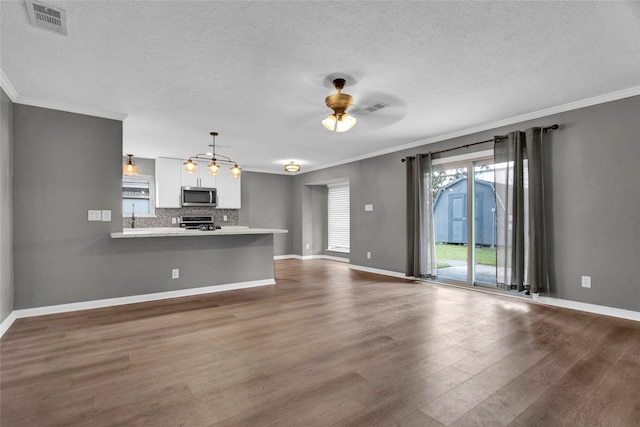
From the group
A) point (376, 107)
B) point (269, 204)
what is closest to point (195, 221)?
point (269, 204)

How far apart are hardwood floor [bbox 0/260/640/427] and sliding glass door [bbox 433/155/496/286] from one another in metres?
1.11

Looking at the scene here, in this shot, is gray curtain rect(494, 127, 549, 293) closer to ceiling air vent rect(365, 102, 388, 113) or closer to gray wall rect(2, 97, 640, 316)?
gray wall rect(2, 97, 640, 316)

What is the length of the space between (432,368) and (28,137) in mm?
4870

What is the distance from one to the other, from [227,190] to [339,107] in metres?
5.31

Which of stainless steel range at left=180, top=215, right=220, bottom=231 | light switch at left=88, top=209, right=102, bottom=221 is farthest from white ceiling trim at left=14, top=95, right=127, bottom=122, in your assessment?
stainless steel range at left=180, top=215, right=220, bottom=231

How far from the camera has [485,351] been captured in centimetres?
262

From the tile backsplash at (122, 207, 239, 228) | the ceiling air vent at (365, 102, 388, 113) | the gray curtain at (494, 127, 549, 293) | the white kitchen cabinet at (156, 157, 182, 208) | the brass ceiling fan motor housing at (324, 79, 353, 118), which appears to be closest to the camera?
the brass ceiling fan motor housing at (324, 79, 353, 118)

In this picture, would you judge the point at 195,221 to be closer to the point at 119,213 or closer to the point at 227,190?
the point at 227,190

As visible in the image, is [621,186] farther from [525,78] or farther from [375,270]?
[375,270]

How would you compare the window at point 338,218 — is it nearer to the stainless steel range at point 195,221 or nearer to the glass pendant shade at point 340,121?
the stainless steel range at point 195,221

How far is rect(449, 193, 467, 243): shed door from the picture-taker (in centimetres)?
519

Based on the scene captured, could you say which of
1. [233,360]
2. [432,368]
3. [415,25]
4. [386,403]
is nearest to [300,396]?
[386,403]

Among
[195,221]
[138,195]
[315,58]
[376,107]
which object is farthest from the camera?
[195,221]

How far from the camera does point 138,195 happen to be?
713 cm
